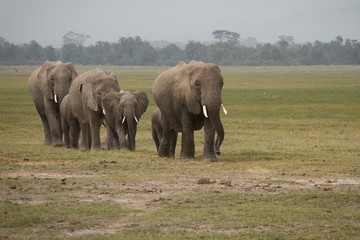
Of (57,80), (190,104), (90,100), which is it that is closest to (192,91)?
(190,104)

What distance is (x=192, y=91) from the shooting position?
1678 cm

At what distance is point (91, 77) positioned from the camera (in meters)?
19.8

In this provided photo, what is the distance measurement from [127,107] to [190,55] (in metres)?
142

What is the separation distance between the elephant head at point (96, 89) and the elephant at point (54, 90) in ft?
7.18

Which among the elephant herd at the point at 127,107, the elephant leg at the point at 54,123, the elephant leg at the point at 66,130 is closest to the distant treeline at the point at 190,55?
the elephant leg at the point at 54,123

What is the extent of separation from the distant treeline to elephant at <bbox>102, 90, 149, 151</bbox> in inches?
5293

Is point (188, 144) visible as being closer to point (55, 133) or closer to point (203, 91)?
point (203, 91)

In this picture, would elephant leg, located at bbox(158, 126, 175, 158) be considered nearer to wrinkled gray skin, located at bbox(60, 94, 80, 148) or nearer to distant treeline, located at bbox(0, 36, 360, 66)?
wrinkled gray skin, located at bbox(60, 94, 80, 148)

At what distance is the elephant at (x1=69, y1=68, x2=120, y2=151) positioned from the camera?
768 inches

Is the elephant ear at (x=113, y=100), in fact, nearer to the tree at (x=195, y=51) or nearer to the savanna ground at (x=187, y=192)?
the savanna ground at (x=187, y=192)

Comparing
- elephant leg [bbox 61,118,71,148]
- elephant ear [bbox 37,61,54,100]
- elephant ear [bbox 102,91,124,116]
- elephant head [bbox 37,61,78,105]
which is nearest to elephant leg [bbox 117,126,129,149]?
elephant ear [bbox 102,91,124,116]

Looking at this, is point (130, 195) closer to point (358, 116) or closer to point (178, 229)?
point (178, 229)

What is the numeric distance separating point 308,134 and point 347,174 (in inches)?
411

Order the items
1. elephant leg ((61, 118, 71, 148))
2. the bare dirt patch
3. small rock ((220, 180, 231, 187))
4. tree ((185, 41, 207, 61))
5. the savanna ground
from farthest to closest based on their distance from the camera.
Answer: tree ((185, 41, 207, 61)), elephant leg ((61, 118, 71, 148)), small rock ((220, 180, 231, 187)), the bare dirt patch, the savanna ground
